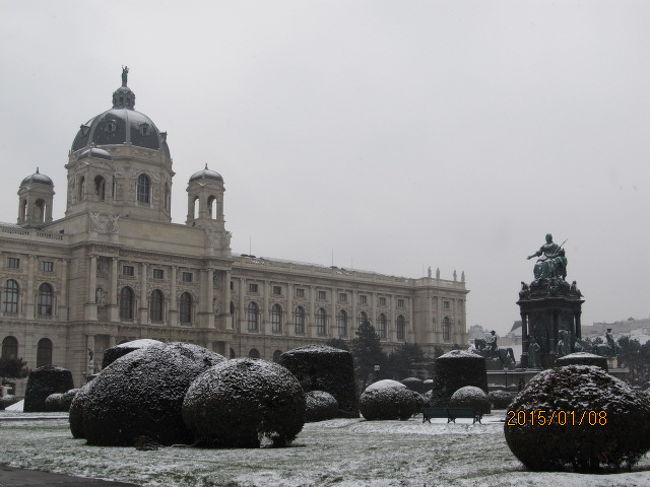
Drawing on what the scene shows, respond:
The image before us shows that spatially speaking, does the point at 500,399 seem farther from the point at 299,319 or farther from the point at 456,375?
the point at 299,319

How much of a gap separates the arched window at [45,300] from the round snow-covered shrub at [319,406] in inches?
2098

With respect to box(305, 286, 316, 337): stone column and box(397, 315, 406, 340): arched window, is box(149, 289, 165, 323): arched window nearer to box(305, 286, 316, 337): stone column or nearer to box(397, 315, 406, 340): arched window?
box(305, 286, 316, 337): stone column

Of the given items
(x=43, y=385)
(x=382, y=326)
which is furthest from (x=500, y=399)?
(x=382, y=326)

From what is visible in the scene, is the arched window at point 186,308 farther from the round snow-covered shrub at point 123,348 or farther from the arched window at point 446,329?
the round snow-covered shrub at point 123,348

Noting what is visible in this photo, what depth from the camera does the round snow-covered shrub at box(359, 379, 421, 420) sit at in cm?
2672

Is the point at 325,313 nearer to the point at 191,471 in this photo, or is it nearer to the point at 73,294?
the point at 73,294

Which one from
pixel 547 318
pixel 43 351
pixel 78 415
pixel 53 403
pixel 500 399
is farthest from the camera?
pixel 43 351

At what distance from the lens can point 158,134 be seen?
287 ft

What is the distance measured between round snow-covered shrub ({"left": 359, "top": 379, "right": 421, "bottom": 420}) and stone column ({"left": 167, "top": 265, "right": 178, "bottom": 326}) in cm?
5322

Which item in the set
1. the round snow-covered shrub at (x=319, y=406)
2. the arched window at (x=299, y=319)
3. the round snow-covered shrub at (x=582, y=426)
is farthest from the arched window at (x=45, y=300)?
the round snow-covered shrub at (x=582, y=426)

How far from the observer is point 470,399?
91.1 feet

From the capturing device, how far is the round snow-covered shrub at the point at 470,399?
91.0 feet

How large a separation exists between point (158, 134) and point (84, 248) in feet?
59.0

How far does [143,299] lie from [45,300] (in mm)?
8354
